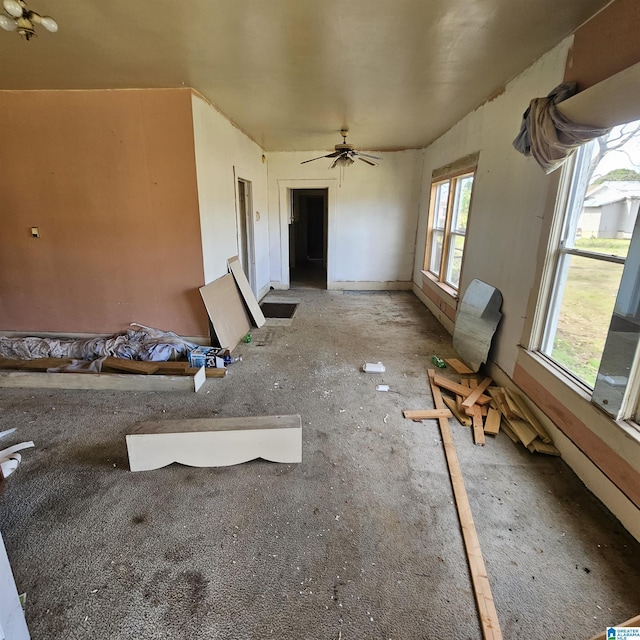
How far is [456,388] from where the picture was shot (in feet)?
10.2

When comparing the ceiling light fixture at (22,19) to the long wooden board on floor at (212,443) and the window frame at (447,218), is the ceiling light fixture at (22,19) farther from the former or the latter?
the window frame at (447,218)

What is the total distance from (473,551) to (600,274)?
1753mm

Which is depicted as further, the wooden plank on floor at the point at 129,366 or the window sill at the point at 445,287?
the window sill at the point at 445,287

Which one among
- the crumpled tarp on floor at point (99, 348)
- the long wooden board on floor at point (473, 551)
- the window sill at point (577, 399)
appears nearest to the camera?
the long wooden board on floor at point (473, 551)

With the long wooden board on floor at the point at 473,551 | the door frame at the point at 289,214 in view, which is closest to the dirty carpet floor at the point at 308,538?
the long wooden board on floor at the point at 473,551

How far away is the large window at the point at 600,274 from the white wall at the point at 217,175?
3.22m

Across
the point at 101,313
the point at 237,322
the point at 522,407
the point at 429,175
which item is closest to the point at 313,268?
the point at 429,175

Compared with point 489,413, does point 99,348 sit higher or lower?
higher

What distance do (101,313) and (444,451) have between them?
12.7 ft

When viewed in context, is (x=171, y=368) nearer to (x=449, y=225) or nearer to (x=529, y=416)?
(x=529, y=416)

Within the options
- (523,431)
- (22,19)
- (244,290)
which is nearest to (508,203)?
(523,431)

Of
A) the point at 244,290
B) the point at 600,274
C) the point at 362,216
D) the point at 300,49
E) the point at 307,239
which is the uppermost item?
the point at 300,49

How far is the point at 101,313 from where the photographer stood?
4.04 m

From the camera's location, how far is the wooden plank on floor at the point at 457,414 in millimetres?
2682
